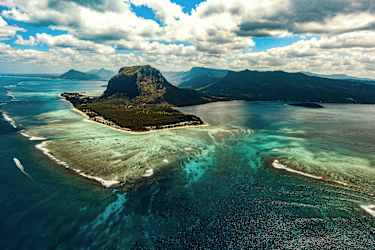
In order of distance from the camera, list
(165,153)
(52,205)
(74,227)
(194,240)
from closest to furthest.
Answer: (194,240)
(74,227)
(52,205)
(165,153)

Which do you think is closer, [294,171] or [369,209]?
[369,209]

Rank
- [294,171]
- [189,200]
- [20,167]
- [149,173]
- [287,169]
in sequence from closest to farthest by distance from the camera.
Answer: [189,200] < [149,173] < [20,167] < [294,171] < [287,169]

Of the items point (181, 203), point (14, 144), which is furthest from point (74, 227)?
point (14, 144)

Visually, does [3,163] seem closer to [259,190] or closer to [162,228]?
[162,228]

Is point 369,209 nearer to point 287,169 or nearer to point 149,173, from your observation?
point 287,169

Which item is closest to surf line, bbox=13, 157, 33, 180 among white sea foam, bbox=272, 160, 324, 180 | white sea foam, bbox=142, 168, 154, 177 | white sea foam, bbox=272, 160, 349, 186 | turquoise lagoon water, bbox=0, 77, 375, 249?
turquoise lagoon water, bbox=0, 77, 375, 249

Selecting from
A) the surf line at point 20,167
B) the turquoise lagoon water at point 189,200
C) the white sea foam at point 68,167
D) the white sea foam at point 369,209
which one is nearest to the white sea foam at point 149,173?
the turquoise lagoon water at point 189,200

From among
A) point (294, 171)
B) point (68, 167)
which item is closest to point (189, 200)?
point (294, 171)

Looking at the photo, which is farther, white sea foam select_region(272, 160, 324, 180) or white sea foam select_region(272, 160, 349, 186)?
white sea foam select_region(272, 160, 324, 180)

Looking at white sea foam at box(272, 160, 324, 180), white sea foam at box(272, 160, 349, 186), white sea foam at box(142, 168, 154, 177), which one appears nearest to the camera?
white sea foam at box(272, 160, 349, 186)

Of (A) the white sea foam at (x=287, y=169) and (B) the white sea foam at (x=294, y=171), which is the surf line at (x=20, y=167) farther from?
(B) the white sea foam at (x=294, y=171)

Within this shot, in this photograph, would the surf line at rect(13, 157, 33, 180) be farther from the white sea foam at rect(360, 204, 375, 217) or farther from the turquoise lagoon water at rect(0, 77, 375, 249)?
the white sea foam at rect(360, 204, 375, 217)
